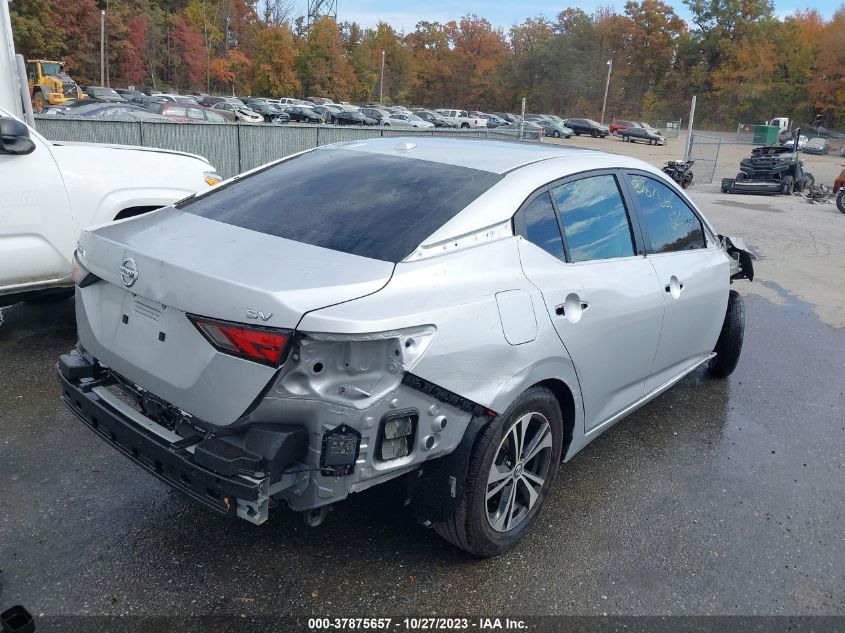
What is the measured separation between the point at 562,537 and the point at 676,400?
2095 millimetres

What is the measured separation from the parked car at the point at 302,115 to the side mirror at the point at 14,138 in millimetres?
42724

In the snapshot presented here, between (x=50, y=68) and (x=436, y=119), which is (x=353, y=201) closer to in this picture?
(x=436, y=119)

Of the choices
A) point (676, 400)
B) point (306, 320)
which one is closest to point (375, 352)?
point (306, 320)

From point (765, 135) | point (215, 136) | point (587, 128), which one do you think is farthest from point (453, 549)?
point (587, 128)

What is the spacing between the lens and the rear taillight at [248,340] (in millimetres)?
2240

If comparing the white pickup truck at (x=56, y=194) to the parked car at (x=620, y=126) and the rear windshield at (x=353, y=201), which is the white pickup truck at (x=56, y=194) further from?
the parked car at (x=620, y=126)

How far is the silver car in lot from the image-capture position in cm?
231

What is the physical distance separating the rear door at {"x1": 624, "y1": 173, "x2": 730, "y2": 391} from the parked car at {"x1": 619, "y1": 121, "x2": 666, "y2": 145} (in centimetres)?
5149

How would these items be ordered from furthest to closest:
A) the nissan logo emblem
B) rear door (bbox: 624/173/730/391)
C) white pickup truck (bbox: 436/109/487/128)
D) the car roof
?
white pickup truck (bbox: 436/109/487/128) < rear door (bbox: 624/173/730/391) < the car roof < the nissan logo emblem

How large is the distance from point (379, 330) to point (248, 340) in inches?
16.6

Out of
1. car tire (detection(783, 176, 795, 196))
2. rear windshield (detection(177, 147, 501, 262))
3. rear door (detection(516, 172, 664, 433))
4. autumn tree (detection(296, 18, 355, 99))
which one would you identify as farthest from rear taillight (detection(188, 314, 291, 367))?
autumn tree (detection(296, 18, 355, 99))

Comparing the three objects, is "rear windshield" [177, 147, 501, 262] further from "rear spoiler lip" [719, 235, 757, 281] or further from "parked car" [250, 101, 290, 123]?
"parked car" [250, 101, 290, 123]

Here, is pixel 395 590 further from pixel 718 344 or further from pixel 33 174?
pixel 33 174

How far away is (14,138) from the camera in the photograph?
4633mm
